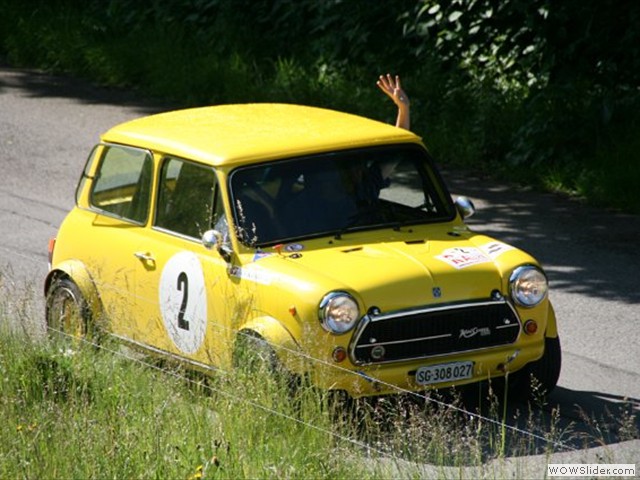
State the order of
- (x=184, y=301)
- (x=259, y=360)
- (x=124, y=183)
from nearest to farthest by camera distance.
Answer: (x=259, y=360), (x=184, y=301), (x=124, y=183)

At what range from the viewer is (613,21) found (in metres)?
16.2

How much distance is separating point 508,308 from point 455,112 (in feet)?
29.1

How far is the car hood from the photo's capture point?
26.9ft

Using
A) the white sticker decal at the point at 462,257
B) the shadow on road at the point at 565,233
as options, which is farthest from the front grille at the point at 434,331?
the shadow on road at the point at 565,233

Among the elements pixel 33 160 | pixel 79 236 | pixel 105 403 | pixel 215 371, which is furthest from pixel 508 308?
pixel 33 160

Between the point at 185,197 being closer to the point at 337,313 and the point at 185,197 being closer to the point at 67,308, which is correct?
the point at 67,308

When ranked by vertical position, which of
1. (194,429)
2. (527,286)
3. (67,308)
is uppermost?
(527,286)

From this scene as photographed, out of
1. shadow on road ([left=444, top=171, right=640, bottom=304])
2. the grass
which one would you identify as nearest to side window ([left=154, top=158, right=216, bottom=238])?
the grass

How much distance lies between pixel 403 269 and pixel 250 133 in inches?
64.5

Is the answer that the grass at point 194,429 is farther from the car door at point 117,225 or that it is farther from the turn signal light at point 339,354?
the car door at point 117,225

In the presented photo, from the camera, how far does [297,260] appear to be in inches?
337

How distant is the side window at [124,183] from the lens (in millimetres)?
9602

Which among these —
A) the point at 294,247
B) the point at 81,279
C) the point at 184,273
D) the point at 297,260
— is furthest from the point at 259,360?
the point at 81,279
